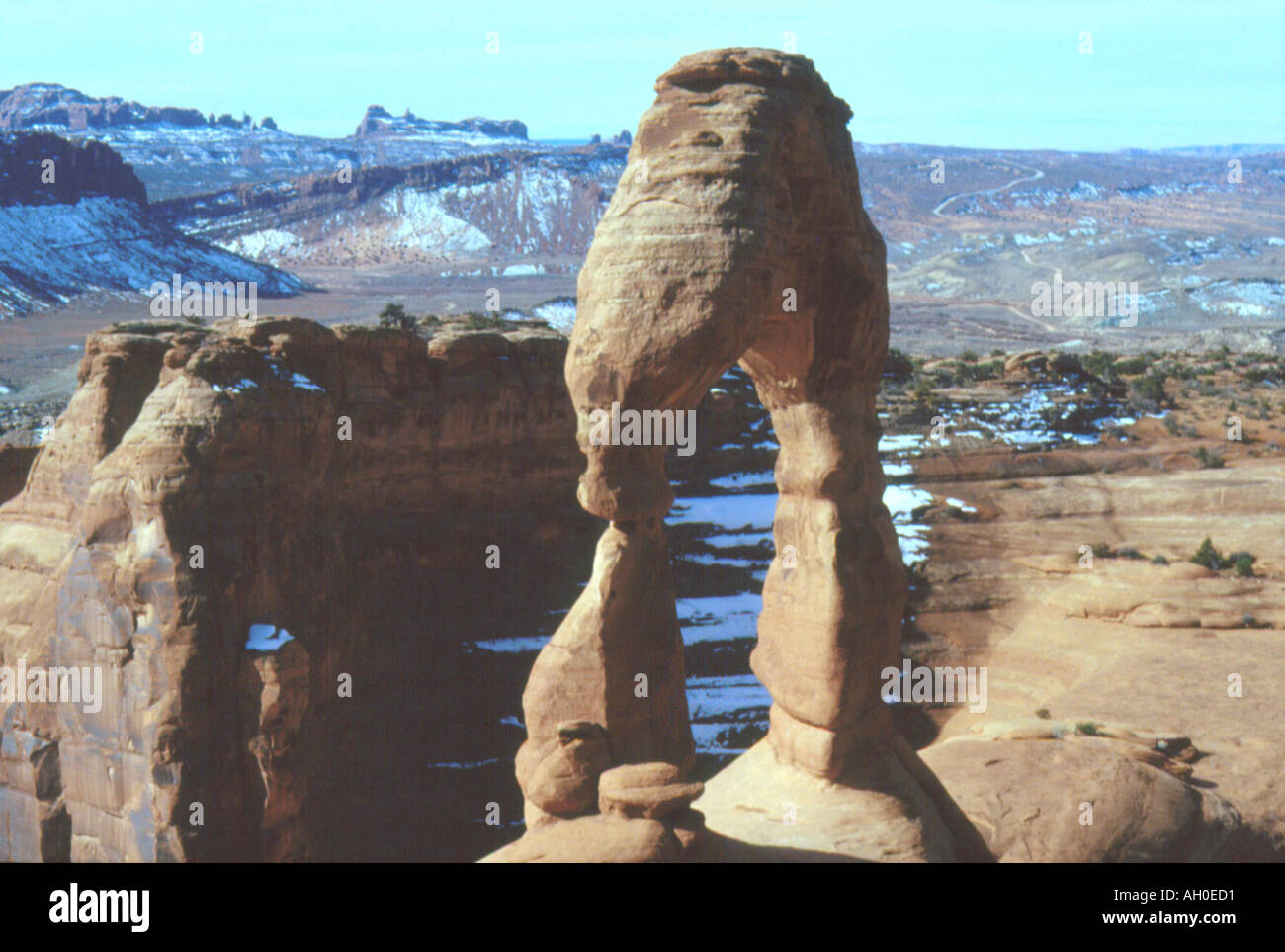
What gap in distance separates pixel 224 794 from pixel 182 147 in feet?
480

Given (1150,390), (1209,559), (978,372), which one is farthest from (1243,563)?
(978,372)

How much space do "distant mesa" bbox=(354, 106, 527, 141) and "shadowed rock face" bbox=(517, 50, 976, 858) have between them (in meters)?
180

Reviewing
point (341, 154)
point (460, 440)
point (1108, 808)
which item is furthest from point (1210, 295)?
point (341, 154)

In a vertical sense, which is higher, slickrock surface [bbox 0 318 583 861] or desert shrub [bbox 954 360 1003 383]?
desert shrub [bbox 954 360 1003 383]

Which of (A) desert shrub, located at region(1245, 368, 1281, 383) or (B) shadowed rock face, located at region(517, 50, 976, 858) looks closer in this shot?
(B) shadowed rock face, located at region(517, 50, 976, 858)

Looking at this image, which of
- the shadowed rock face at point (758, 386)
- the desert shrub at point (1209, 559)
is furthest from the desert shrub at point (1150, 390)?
the shadowed rock face at point (758, 386)

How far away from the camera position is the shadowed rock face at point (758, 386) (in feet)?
22.1

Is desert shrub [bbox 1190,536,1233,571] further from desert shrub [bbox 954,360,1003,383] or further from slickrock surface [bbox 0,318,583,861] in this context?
desert shrub [bbox 954,360,1003,383]

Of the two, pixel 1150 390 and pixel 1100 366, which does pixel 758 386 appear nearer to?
pixel 1150 390

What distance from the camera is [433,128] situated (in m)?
187

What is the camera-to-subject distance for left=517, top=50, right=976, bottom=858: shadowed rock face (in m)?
6.75

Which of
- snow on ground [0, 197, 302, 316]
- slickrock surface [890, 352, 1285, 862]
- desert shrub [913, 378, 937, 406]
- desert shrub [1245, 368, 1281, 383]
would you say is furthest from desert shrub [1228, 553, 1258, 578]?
snow on ground [0, 197, 302, 316]

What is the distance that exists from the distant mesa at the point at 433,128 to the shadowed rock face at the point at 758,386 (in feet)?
591

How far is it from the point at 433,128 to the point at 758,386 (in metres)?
189
